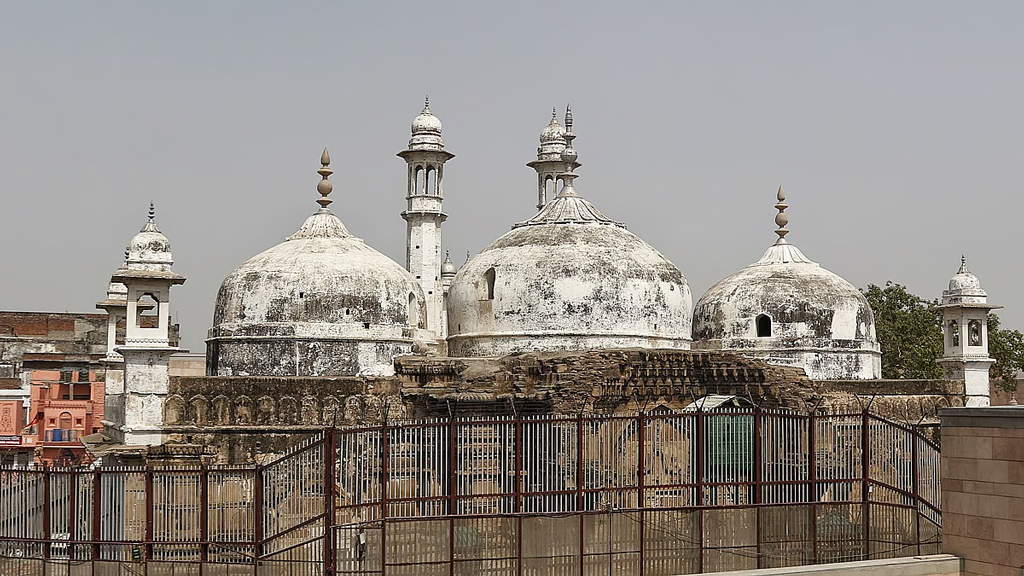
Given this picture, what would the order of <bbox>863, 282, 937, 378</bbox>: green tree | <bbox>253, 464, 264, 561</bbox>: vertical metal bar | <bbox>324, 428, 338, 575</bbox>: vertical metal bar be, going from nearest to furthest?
<bbox>324, 428, 338, 575</bbox>: vertical metal bar < <bbox>253, 464, 264, 561</bbox>: vertical metal bar < <bbox>863, 282, 937, 378</bbox>: green tree

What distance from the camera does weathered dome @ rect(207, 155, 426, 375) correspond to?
2342 centimetres

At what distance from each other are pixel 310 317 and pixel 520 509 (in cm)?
1219

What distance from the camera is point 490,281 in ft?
77.8

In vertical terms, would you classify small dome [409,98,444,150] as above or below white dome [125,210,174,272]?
above

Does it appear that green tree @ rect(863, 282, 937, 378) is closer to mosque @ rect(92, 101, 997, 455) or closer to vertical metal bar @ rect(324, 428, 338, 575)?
mosque @ rect(92, 101, 997, 455)

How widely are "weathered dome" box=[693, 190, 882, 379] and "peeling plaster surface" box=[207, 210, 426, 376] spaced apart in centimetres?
722

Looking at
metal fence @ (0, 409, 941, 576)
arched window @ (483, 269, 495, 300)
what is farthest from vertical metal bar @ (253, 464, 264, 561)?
arched window @ (483, 269, 495, 300)

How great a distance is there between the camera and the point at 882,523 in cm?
1256

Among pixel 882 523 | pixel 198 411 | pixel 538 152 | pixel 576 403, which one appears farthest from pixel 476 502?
pixel 538 152

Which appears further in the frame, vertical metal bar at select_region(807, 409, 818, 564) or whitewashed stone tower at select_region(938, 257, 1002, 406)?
whitewashed stone tower at select_region(938, 257, 1002, 406)

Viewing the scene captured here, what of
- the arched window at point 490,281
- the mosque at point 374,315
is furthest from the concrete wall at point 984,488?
the arched window at point 490,281

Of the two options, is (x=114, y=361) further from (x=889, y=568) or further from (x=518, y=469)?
(x=889, y=568)

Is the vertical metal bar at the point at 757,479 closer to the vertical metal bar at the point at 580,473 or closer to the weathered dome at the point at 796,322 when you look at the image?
the vertical metal bar at the point at 580,473

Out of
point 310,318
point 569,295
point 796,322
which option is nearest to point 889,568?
point 569,295
